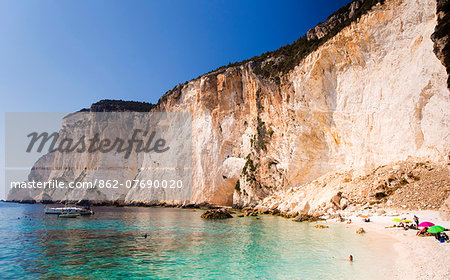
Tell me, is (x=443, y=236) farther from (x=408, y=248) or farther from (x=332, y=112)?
(x=332, y=112)

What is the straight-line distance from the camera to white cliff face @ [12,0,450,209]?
Answer: 18484mm

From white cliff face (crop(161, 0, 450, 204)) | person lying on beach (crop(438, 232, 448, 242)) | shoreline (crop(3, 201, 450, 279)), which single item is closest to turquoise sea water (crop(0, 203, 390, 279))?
shoreline (crop(3, 201, 450, 279))

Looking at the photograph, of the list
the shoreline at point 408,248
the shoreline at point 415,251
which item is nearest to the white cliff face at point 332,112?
the shoreline at point 408,248

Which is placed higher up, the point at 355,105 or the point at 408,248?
the point at 355,105

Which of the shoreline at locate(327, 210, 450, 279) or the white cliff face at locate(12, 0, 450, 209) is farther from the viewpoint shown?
the white cliff face at locate(12, 0, 450, 209)

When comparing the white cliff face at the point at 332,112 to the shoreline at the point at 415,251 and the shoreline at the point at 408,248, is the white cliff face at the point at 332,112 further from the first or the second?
the shoreline at the point at 415,251

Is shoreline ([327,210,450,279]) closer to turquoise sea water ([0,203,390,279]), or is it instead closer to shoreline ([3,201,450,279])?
shoreline ([3,201,450,279])

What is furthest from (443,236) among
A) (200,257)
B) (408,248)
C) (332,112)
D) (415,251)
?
(332,112)

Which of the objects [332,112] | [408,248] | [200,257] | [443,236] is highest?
[332,112]

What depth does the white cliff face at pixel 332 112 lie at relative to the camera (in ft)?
60.6

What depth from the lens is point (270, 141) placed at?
34.1 m

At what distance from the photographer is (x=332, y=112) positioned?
26391 millimetres

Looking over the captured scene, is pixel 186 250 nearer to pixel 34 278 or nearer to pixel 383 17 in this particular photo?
pixel 34 278

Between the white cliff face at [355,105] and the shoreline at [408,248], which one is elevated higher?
the white cliff face at [355,105]
